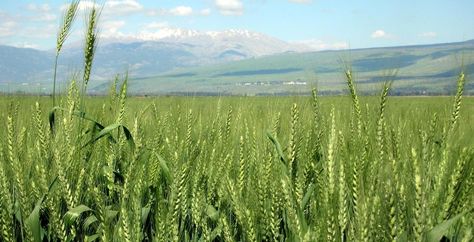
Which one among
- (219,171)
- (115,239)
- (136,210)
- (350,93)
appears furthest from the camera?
(350,93)

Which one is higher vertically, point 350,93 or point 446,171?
point 350,93

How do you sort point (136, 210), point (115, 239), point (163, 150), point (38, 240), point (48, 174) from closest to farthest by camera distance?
1. point (136, 210)
2. point (115, 239)
3. point (38, 240)
4. point (48, 174)
5. point (163, 150)

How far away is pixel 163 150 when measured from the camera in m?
2.19

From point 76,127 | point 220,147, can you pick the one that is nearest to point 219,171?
point 220,147

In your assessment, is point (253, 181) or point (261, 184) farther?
point (253, 181)

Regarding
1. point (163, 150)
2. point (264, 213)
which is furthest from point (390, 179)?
point (163, 150)

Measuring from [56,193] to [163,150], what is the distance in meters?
0.78

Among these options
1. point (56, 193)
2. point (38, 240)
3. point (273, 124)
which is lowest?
point (38, 240)

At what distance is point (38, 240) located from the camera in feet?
4.46

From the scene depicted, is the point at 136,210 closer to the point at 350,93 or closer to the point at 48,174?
the point at 48,174

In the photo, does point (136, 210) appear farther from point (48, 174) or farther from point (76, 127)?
point (76, 127)

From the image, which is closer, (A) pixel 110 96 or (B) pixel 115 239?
(B) pixel 115 239

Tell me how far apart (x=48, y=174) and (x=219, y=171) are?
0.61m

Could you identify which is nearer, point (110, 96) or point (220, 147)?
point (220, 147)
